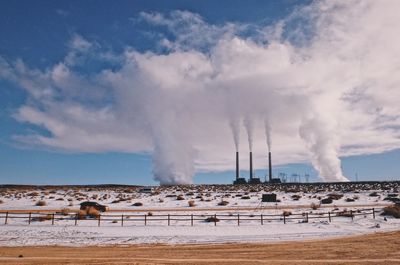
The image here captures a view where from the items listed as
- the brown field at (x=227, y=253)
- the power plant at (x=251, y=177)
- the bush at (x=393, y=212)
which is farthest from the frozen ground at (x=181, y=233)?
the power plant at (x=251, y=177)

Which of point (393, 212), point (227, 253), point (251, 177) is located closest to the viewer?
point (227, 253)

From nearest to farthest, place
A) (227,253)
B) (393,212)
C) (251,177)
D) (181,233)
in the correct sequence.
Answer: (227,253), (181,233), (393,212), (251,177)

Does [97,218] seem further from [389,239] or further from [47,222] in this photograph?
[389,239]

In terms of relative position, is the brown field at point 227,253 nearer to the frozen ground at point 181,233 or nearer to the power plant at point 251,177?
the frozen ground at point 181,233

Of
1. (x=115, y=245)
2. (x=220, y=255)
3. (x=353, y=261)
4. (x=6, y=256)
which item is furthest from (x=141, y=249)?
(x=353, y=261)

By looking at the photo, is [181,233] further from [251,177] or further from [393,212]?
[251,177]

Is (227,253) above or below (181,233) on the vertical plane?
below

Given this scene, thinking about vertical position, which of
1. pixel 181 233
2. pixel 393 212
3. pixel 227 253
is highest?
pixel 393 212

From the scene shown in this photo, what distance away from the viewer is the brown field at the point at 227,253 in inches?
727

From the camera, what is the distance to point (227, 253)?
21.2 meters

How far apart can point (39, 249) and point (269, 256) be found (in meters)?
13.7

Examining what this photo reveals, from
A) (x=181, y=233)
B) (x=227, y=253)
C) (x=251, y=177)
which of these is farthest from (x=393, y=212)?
(x=251, y=177)

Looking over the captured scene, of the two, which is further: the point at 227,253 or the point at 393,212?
the point at 393,212

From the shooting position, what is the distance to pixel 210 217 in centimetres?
3791
